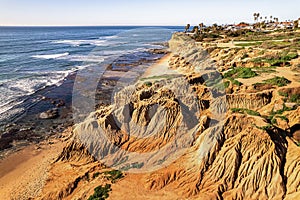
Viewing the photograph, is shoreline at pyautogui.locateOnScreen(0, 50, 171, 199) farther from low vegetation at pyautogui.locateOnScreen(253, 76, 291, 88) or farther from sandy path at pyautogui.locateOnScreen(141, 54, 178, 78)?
sandy path at pyautogui.locateOnScreen(141, 54, 178, 78)

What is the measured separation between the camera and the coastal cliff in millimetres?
9812

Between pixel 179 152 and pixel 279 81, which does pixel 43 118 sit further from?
pixel 279 81

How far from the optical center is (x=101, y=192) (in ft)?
35.0

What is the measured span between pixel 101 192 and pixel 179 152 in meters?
4.23

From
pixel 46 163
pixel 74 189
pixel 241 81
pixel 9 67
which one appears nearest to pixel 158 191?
pixel 74 189

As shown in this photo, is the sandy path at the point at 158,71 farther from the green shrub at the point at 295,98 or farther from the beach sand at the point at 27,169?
the beach sand at the point at 27,169

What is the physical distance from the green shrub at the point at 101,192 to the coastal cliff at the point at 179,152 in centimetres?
27

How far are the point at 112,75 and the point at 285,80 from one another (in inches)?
1155

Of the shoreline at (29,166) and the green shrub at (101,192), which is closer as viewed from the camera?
the green shrub at (101,192)

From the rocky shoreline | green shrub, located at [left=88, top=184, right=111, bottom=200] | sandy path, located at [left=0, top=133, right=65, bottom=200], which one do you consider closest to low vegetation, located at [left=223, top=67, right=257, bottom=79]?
the rocky shoreline

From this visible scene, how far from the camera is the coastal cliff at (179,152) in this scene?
981cm

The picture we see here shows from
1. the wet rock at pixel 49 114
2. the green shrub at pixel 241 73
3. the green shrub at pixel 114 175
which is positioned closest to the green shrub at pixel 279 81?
the green shrub at pixel 241 73

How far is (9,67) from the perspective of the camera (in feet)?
158

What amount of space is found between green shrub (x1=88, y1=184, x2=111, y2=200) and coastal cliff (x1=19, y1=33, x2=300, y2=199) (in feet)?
0.88
